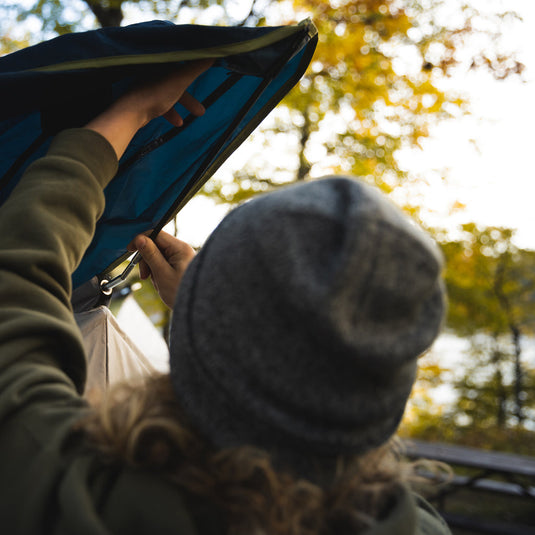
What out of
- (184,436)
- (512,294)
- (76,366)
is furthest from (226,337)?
(512,294)

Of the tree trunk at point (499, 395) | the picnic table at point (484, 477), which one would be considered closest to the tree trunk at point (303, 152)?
the picnic table at point (484, 477)

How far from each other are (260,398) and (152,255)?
96 cm

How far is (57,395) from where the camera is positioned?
767 millimetres

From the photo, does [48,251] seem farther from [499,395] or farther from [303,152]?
[499,395]

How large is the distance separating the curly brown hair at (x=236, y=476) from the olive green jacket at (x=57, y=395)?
0.10 feet

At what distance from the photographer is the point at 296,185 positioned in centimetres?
74

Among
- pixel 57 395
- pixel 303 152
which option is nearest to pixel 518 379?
pixel 303 152

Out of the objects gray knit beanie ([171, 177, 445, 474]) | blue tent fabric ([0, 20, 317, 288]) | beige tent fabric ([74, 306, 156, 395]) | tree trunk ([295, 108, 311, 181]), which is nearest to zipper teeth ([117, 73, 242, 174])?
blue tent fabric ([0, 20, 317, 288])

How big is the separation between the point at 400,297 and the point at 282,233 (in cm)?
20

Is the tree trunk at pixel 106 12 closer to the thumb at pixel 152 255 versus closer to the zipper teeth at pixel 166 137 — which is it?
the zipper teeth at pixel 166 137

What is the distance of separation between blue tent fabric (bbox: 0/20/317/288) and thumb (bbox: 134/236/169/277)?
0.68ft

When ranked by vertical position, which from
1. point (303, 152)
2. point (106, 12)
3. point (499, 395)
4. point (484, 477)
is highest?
point (106, 12)

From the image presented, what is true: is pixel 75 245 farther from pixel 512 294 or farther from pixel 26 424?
pixel 512 294

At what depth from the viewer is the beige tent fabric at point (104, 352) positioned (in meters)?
1.65
